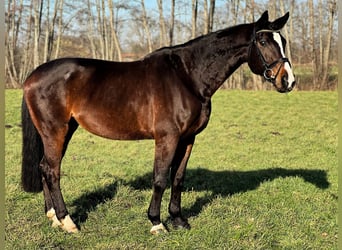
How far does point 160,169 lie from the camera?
3908mm

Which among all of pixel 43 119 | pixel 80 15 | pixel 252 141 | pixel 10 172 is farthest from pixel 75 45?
pixel 43 119

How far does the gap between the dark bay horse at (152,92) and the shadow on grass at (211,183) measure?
27.9 inches

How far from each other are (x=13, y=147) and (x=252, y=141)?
6.21 metres

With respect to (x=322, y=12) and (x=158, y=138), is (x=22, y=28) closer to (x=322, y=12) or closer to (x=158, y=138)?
(x=322, y=12)

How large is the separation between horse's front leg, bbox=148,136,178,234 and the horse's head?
1.11 meters

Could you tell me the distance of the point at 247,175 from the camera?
21.9ft

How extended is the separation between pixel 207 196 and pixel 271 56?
7.57 ft

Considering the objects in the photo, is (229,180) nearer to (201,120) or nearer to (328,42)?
(201,120)

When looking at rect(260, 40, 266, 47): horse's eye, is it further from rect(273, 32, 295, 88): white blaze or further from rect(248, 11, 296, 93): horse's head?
rect(273, 32, 295, 88): white blaze

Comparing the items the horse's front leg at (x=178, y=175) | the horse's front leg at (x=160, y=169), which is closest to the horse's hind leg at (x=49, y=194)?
the horse's front leg at (x=160, y=169)

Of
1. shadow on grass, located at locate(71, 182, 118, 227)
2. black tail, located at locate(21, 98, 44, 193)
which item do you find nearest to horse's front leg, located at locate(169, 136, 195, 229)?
shadow on grass, located at locate(71, 182, 118, 227)

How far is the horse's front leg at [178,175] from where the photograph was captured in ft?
13.9

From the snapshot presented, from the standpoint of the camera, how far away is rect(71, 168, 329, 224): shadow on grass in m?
4.88

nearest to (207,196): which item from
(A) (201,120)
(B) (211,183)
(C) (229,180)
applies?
(B) (211,183)
